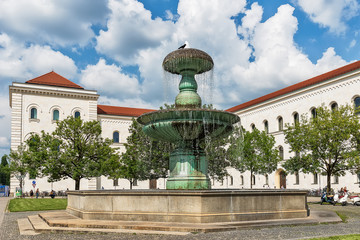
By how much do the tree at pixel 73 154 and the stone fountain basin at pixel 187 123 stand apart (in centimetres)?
2228

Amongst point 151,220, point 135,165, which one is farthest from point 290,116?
point 151,220

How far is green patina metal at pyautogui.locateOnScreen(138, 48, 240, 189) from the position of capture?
13141 mm

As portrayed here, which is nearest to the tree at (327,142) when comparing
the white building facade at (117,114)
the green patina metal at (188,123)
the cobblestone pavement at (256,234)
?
the white building facade at (117,114)

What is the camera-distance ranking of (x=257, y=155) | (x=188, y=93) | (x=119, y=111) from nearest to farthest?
(x=188, y=93) → (x=257, y=155) → (x=119, y=111)

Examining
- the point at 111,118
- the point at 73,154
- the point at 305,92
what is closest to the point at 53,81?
the point at 111,118

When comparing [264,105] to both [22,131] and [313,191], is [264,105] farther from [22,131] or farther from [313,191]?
[22,131]

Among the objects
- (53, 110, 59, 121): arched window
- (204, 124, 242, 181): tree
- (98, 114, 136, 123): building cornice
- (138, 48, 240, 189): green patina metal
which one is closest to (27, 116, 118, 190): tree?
(204, 124, 242, 181): tree

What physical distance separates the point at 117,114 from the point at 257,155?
2647 cm

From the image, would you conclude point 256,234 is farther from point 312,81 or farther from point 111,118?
point 111,118

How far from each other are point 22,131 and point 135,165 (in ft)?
64.9

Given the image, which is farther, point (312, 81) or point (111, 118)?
point (111, 118)

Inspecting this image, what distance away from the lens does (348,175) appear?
36312 millimetres

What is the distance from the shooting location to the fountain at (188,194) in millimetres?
10484

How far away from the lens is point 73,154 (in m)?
34.8
